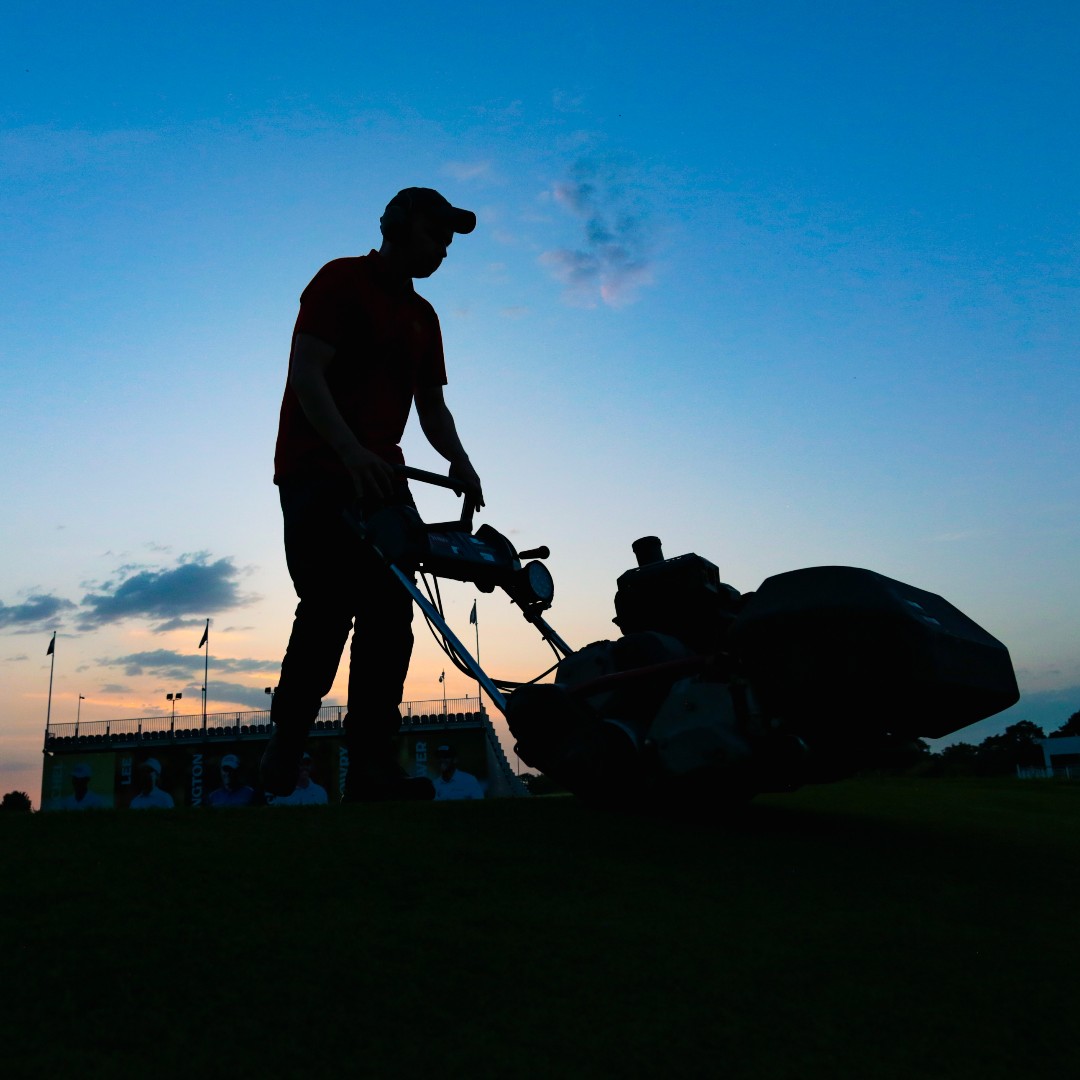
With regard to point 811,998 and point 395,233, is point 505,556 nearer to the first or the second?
point 395,233

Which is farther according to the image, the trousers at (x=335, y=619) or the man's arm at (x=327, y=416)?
the trousers at (x=335, y=619)

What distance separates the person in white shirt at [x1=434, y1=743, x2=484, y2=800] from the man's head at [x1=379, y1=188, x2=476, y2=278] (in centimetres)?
3315

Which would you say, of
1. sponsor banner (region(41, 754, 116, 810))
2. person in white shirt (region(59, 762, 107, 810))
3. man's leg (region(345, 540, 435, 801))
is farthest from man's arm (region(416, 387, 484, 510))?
sponsor banner (region(41, 754, 116, 810))

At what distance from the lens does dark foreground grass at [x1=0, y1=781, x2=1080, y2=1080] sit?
1274 mm

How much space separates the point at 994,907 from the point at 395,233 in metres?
3.07

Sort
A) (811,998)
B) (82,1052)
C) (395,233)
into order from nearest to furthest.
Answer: (82,1052), (811,998), (395,233)

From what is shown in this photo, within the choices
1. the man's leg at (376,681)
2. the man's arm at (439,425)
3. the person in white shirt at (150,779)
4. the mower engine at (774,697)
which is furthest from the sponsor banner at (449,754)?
the mower engine at (774,697)

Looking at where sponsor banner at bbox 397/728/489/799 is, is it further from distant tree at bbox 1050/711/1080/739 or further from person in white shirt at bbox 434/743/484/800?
distant tree at bbox 1050/711/1080/739

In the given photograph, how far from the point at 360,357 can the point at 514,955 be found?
277 cm

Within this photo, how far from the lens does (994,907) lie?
6.67ft

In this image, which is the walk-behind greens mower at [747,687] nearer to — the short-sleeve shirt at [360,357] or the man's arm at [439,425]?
the short-sleeve shirt at [360,357]

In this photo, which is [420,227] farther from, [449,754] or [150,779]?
[150,779]

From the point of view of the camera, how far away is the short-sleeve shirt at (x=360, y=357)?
372 cm

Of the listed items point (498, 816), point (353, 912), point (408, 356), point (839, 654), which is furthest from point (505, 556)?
point (353, 912)
